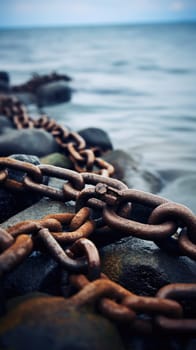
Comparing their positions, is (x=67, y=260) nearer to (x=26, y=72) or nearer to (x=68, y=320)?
(x=68, y=320)

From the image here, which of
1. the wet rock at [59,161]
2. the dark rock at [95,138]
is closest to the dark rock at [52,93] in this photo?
the dark rock at [95,138]

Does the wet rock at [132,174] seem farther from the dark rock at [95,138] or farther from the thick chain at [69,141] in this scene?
the dark rock at [95,138]

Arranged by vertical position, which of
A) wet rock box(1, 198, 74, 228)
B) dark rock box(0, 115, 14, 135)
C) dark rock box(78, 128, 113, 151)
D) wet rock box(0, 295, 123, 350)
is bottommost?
dark rock box(78, 128, 113, 151)

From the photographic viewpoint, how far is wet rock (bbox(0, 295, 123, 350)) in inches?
38.8

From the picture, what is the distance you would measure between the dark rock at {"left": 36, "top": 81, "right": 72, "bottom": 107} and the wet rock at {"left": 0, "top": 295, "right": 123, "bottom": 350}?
7.59 m

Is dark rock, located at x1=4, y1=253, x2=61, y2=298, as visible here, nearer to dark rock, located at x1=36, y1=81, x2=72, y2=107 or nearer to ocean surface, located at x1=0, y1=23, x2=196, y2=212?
ocean surface, located at x1=0, y1=23, x2=196, y2=212

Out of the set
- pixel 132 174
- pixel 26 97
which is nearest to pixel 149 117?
pixel 26 97

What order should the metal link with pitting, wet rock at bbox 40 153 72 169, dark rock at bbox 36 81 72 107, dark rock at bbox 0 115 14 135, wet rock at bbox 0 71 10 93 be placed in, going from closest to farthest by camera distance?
1. the metal link with pitting
2. wet rock at bbox 40 153 72 169
3. dark rock at bbox 0 115 14 135
4. dark rock at bbox 36 81 72 107
5. wet rock at bbox 0 71 10 93

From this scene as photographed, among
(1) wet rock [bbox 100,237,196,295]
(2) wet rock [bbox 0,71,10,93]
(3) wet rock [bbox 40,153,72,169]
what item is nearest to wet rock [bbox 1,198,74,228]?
(1) wet rock [bbox 100,237,196,295]

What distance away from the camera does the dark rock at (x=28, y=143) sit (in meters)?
3.24

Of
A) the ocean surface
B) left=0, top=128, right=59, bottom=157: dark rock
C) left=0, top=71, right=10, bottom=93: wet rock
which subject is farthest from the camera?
left=0, top=71, right=10, bottom=93: wet rock

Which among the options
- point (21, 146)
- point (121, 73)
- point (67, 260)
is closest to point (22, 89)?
point (21, 146)

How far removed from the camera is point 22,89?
365 inches

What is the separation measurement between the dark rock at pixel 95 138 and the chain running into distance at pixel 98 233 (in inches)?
76.5
